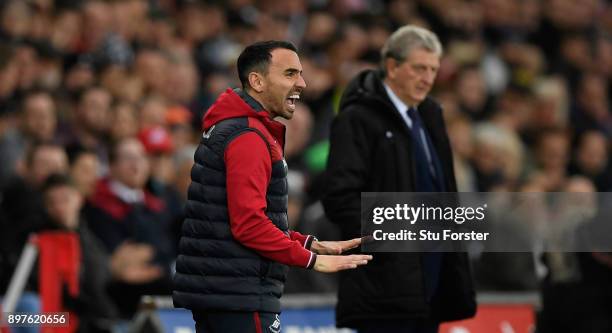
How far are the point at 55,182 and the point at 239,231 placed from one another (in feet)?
11.9

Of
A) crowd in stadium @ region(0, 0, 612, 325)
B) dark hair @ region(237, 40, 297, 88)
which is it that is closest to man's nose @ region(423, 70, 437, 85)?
crowd in stadium @ region(0, 0, 612, 325)

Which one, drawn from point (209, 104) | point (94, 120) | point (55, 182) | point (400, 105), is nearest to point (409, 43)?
point (400, 105)

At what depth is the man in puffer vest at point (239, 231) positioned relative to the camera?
209 inches

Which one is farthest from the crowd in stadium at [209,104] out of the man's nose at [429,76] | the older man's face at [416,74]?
the man's nose at [429,76]

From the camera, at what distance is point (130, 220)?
9.24m

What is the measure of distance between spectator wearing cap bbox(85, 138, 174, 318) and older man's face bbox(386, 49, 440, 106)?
2888 mm

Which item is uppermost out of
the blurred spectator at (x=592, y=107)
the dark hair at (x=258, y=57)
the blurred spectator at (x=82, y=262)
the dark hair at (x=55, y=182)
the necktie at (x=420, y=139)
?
the blurred spectator at (x=592, y=107)

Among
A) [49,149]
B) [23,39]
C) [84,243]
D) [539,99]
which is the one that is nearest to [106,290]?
[84,243]

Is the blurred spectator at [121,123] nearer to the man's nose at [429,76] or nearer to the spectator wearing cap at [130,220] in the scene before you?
the spectator wearing cap at [130,220]

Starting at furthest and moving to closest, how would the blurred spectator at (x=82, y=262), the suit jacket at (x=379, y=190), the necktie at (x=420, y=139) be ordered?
the blurred spectator at (x=82, y=262)
the necktie at (x=420, y=139)
the suit jacket at (x=379, y=190)

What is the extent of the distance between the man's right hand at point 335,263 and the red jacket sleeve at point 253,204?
35 millimetres

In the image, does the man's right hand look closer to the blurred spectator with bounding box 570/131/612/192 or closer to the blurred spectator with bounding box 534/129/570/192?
the blurred spectator with bounding box 534/129/570/192

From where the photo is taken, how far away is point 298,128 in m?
11.4

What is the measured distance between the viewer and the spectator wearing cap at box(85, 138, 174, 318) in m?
9.05
